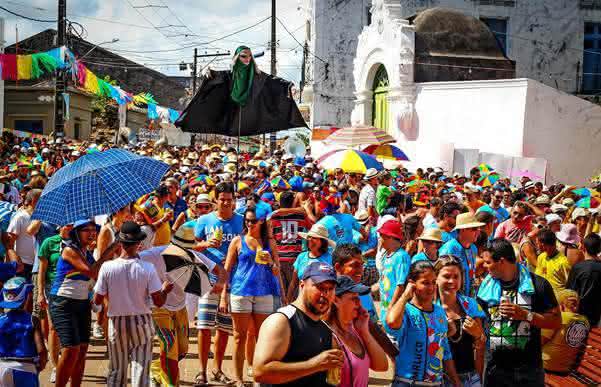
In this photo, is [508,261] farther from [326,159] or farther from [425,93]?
[425,93]

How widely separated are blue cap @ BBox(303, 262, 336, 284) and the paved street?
3.81 meters

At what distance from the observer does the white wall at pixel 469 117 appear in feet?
69.7

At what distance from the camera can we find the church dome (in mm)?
25328

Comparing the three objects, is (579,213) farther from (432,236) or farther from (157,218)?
(157,218)

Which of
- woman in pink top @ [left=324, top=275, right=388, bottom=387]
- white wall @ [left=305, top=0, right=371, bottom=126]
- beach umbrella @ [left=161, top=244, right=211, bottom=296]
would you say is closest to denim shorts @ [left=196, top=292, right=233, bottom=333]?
beach umbrella @ [left=161, top=244, right=211, bottom=296]

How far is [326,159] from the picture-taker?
13773mm

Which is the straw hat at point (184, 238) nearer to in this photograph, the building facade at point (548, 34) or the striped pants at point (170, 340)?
the striped pants at point (170, 340)

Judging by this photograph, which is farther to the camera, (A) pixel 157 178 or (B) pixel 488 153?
(B) pixel 488 153

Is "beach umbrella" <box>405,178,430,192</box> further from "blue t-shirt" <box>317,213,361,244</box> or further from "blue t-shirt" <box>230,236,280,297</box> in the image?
"blue t-shirt" <box>230,236,280,297</box>

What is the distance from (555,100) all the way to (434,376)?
61.2 feet

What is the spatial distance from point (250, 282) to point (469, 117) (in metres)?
16.9

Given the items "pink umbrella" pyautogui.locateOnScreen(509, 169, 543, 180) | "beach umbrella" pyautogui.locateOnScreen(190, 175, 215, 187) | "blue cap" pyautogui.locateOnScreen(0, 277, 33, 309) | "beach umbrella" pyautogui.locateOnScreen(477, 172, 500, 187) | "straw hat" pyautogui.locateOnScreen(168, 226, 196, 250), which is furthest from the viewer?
"pink umbrella" pyautogui.locateOnScreen(509, 169, 543, 180)

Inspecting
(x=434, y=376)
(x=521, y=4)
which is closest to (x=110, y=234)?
(x=434, y=376)

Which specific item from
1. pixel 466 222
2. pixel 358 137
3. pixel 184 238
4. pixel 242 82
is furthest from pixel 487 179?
pixel 184 238
